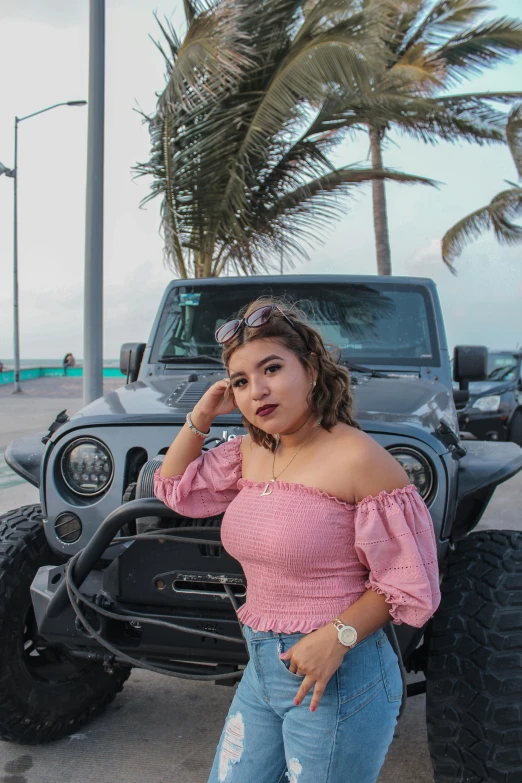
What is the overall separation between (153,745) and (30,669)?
585 millimetres

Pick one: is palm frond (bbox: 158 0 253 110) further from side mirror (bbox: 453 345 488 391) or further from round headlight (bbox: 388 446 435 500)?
round headlight (bbox: 388 446 435 500)

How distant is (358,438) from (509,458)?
53.8 inches

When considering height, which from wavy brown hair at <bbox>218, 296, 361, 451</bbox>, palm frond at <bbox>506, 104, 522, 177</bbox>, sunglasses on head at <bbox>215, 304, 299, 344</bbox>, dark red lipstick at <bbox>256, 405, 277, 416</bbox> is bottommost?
dark red lipstick at <bbox>256, 405, 277, 416</bbox>

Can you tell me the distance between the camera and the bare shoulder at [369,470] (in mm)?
1627

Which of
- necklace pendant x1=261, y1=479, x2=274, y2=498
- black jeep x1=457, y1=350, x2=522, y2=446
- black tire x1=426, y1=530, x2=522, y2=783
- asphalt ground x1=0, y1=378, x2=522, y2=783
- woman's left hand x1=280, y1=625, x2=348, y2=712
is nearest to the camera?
woman's left hand x1=280, y1=625, x2=348, y2=712

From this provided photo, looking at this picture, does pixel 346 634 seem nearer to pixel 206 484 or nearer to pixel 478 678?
pixel 206 484

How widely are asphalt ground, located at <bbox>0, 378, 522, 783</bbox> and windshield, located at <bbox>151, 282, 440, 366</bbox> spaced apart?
1.63m

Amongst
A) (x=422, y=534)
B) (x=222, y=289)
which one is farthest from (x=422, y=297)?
(x=422, y=534)

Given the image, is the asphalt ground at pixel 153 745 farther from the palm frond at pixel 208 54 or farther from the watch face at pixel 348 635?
the palm frond at pixel 208 54

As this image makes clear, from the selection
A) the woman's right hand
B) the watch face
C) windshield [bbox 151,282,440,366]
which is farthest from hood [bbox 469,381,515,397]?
the watch face

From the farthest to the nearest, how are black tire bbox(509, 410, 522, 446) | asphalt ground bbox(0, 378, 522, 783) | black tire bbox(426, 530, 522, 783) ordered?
black tire bbox(509, 410, 522, 446), asphalt ground bbox(0, 378, 522, 783), black tire bbox(426, 530, 522, 783)

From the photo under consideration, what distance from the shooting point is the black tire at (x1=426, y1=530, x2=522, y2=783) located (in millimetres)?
2146

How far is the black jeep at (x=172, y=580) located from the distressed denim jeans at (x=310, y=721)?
1.58 feet

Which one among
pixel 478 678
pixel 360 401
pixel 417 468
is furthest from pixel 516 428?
pixel 478 678
